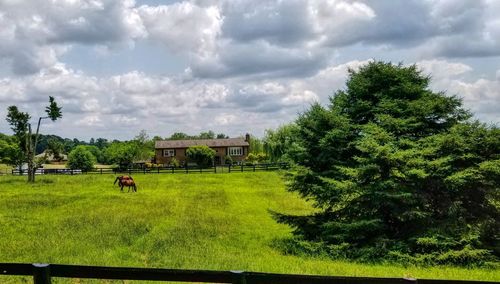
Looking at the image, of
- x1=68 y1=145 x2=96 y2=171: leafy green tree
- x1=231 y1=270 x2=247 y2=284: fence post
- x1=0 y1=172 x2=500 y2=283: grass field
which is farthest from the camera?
x1=68 y1=145 x2=96 y2=171: leafy green tree

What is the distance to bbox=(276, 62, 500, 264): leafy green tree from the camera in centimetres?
1667

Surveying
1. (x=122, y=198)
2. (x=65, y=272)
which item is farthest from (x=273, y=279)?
(x=122, y=198)

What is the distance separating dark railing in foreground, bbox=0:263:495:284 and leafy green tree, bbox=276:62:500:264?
11873 mm

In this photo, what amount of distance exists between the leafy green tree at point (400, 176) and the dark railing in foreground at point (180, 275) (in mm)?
11873

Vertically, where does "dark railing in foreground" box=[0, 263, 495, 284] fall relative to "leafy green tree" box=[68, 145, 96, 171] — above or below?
below

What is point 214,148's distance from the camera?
111938 millimetres

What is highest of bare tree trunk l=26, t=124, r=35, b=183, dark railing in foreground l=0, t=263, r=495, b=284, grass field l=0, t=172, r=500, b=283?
bare tree trunk l=26, t=124, r=35, b=183

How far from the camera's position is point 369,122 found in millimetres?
18719

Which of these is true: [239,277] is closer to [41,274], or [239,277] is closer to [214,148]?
[41,274]

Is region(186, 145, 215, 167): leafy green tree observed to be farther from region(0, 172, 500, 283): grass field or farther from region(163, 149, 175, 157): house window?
region(0, 172, 500, 283): grass field

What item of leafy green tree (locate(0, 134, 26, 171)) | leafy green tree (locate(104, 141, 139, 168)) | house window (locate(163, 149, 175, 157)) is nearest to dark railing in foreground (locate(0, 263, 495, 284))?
leafy green tree (locate(0, 134, 26, 171))

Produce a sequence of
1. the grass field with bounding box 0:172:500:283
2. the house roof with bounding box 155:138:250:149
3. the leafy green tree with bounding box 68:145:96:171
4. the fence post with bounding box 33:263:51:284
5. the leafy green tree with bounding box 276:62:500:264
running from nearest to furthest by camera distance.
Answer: the fence post with bounding box 33:263:51:284
the grass field with bounding box 0:172:500:283
the leafy green tree with bounding box 276:62:500:264
the leafy green tree with bounding box 68:145:96:171
the house roof with bounding box 155:138:250:149

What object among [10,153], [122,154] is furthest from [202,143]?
[10,153]

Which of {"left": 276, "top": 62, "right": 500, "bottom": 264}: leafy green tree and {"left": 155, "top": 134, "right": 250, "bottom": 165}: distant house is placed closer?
{"left": 276, "top": 62, "right": 500, "bottom": 264}: leafy green tree
